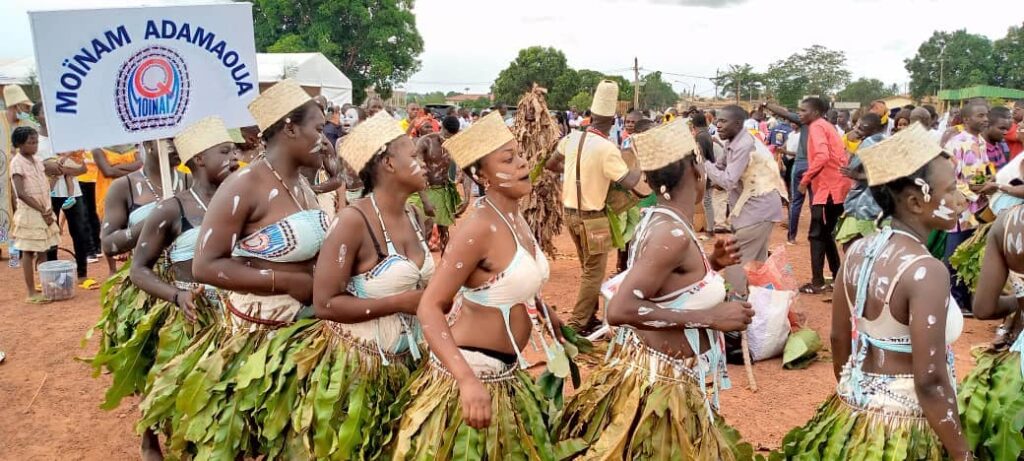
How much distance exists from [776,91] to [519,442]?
54.5 meters

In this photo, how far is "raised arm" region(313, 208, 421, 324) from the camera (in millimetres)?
3084

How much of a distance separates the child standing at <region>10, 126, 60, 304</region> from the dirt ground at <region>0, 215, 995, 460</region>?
760 mm

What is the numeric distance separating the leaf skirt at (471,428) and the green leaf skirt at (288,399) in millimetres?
183

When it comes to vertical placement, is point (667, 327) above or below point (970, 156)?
below

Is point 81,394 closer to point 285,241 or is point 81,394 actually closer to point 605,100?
Result: point 285,241

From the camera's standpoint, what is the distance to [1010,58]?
66562mm

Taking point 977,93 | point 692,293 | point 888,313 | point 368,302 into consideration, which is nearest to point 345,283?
point 368,302

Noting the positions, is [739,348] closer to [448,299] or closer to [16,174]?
[448,299]

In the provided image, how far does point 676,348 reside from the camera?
10.2ft

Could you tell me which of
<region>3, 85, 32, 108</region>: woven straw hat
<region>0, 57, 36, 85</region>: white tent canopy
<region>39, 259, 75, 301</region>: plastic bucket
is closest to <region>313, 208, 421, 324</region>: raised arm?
<region>39, 259, 75, 301</region>: plastic bucket

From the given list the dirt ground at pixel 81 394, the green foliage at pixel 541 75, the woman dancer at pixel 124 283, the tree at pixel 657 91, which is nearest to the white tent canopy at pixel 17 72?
the dirt ground at pixel 81 394

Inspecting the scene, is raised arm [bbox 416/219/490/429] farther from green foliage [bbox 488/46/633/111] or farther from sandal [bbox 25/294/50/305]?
green foliage [bbox 488/46/633/111]

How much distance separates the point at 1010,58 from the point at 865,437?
78.2 metres

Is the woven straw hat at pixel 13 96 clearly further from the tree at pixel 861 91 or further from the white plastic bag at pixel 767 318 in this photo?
the tree at pixel 861 91
